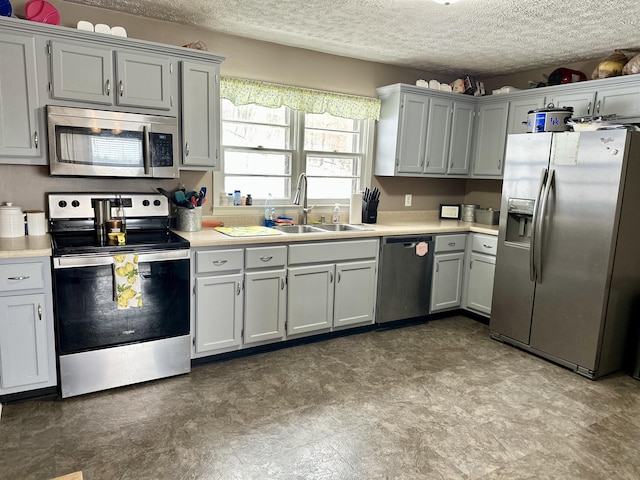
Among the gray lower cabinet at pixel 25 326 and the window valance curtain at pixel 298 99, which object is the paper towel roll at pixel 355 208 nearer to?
the window valance curtain at pixel 298 99

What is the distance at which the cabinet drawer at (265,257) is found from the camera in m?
3.24

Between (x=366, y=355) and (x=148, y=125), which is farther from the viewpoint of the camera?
(x=366, y=355)

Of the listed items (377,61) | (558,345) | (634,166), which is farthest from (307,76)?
(558,345)

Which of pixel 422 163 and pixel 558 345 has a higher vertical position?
pixel 422 163

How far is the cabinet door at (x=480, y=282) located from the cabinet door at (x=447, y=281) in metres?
0.10

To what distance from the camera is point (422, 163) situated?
4.47 meters

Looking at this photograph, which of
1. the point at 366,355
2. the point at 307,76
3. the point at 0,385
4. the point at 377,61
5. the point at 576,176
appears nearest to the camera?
the point at 0,385

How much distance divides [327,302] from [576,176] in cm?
206

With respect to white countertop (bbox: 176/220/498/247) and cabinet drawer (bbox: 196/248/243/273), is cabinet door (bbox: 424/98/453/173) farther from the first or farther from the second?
cabinet drawer (bbox: 196/248/243/273)

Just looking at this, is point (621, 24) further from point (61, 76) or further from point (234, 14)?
point (61, 76)

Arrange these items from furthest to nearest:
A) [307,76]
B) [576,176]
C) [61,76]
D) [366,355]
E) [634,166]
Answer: [307,76] < [366,355] < [576,176] < [634,166] < [61,76]

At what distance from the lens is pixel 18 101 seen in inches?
106

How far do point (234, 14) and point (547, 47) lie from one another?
8.23 feet

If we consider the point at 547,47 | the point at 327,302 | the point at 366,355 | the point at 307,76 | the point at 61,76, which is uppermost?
the point at 547,47
